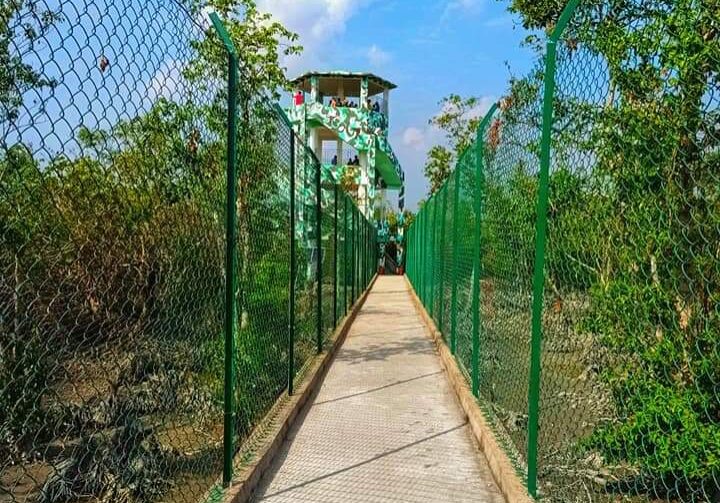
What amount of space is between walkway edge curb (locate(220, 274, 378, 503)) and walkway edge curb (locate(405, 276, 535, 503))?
134 cm

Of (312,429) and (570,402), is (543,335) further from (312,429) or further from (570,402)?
(312,429)

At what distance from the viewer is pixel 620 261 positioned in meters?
2.56

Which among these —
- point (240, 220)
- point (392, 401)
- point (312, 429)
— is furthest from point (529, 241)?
point (392, 401)

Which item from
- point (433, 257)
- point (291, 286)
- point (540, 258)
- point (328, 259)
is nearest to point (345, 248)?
point (433, 257)

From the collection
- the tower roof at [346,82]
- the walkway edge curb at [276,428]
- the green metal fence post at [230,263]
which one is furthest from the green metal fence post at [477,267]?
the tower roof at [346,82]

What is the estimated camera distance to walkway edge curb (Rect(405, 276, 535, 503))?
3.36 metres

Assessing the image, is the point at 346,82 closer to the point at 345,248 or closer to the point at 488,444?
the point at 345,248

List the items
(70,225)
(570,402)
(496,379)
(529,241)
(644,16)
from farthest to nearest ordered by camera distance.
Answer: (496,379)
(529,241)
(570,402)
(644,16)
(70,225)

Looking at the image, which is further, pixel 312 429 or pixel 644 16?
pixel 312 429

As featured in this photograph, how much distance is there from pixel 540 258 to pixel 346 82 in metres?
30.5

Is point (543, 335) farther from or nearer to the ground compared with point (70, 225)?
nearer to the ground

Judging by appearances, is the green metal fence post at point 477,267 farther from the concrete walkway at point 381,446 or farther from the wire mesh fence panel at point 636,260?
the wire mesh fence panel at point 636,260

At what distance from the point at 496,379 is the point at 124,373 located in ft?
9.99

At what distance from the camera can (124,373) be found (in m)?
2.53
